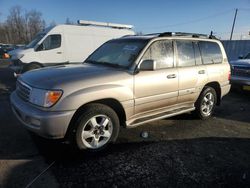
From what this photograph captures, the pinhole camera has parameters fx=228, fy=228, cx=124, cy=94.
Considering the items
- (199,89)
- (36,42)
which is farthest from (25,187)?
(36,42)

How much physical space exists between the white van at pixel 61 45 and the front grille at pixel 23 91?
6.48 metres

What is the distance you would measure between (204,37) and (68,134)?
376 centimetres

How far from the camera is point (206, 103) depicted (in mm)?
5375

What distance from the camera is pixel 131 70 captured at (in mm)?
3805

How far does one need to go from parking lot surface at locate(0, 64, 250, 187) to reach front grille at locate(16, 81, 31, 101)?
868mm

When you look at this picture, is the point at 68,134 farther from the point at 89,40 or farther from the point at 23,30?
the point at 23,30

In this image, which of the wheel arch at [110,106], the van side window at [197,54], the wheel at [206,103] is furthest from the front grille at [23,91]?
the wheel at [206,103]

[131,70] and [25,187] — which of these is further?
[131,70]

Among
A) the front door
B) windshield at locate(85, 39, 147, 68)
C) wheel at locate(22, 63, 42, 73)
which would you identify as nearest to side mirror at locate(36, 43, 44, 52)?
wheel at locate(22, 63, 42, 73)

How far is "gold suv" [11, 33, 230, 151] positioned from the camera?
3.15 m

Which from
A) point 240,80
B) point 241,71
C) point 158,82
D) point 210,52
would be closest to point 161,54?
point 158,82

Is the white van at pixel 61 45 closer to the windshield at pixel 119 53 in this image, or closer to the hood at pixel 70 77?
the windshield at pixel 119 53

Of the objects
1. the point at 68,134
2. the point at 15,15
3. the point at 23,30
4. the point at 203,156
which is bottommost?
the point at 203,156

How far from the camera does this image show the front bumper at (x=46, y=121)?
3.04 meters
